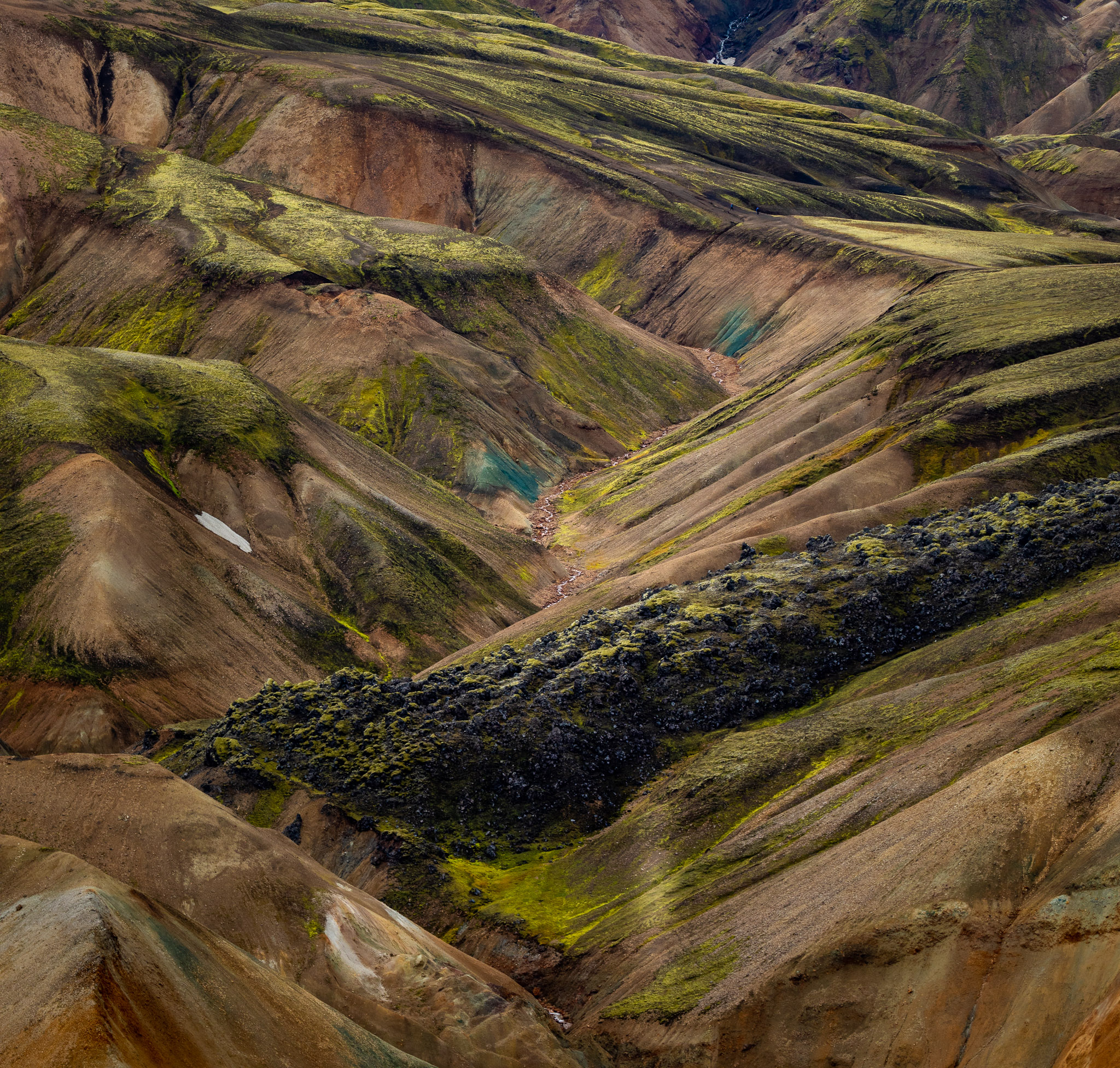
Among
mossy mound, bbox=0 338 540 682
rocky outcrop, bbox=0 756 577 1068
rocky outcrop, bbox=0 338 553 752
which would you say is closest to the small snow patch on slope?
rocky outcrop, bbox=0 338 553 752

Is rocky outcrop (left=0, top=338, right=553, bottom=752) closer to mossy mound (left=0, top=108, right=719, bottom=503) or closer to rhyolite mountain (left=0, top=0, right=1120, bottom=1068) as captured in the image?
rhyolite mountain (left=0, top=0, right=1120, bottom=1068)

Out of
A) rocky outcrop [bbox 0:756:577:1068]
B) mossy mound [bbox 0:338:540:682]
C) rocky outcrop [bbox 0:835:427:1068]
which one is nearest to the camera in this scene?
rocky outcrop [bbox 0:835:427:1068]

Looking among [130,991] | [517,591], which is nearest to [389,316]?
[517,591]

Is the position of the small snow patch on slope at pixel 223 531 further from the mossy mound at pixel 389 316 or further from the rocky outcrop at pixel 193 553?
the mossy mound at pixel 389 316

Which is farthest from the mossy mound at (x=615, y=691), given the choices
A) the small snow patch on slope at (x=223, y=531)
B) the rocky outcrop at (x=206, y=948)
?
the small snow patch on slope at (x=223, y=531)

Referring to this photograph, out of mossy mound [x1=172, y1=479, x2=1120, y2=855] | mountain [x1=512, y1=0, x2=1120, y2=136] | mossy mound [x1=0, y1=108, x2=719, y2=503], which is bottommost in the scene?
mossy mound [x1=172, y1=479, x2=1120, y2=855]

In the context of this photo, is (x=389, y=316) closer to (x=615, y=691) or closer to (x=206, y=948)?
(x=615, y=691)

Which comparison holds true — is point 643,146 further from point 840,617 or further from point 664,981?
point 664,981

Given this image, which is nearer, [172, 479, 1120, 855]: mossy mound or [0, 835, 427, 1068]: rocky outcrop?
[0, 835, 427, 1068]: rocky outcrop
